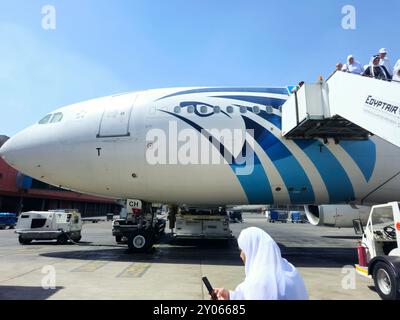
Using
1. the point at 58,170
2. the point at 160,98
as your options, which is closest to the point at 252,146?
the point at 160,98

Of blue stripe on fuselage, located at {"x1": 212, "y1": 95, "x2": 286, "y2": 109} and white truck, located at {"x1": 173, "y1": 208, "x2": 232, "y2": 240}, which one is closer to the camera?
blue stripe on fuselage, located at {"x1": 212, "y1": 95, "x2": 286, "y2": 109}

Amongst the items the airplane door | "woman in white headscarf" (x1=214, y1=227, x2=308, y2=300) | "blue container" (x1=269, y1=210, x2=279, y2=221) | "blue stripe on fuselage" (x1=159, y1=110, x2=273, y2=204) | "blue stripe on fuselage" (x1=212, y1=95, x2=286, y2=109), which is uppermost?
"blue stripe on fuselage" (x1=212, y1=95, x2=286, y2=109)

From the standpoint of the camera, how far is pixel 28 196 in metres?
58.2

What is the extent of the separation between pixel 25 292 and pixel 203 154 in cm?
712

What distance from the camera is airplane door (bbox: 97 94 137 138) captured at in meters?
12.9

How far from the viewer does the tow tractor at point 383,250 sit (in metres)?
7.23

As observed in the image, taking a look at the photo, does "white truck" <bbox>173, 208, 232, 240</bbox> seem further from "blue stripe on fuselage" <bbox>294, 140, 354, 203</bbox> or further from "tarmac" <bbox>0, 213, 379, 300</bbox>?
"blue stripe on fuselage" <bbox>294, 140, 354, 203</bbox>

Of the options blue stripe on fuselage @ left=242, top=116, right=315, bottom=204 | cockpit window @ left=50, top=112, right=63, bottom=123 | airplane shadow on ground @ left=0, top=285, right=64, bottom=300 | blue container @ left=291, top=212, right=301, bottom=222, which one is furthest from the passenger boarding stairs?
blue container @ left=291, top=212, right=301, bottom=222

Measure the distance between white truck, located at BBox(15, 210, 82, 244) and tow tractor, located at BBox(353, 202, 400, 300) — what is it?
51.8 ft

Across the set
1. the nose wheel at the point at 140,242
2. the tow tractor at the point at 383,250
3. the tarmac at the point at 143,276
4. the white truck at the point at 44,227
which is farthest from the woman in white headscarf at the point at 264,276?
the white truck at the point at 44,227

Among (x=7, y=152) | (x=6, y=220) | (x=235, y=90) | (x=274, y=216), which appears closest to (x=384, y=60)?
(x=235, y=90)

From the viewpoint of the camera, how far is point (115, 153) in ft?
42.1

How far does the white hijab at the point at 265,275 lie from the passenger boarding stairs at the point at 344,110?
6.38 m
